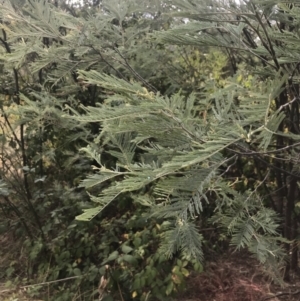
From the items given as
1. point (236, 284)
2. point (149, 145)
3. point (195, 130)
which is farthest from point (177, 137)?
point (236, 284)

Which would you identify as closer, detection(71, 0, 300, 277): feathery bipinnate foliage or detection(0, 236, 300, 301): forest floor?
detection(71, 0, 300, 277): feathery bipinnate foliage

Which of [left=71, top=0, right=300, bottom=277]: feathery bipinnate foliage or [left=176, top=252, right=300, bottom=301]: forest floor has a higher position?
[left=71, top=0, right=300, bottom=277]: feathery bipinnate foliage

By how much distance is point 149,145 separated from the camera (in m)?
2.47

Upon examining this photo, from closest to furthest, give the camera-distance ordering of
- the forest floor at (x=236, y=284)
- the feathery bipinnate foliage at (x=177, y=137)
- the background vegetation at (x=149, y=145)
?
the feathery bipinnate foliage at (x=177, y=137), the background vegetation at (x=149, y=145), the forest floor at (x=236, y=284)

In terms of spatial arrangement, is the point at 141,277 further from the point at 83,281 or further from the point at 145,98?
the point at 145,98

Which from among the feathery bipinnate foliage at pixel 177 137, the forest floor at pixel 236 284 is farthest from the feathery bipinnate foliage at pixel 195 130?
the forest floor at pixel 236 284

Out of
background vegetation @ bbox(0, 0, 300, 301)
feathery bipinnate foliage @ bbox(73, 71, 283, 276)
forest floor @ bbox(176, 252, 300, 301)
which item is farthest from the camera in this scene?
forest floor @ bbox(176, 252, 300, 301)

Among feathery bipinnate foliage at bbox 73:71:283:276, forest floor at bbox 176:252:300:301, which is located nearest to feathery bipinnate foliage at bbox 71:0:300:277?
feathery bipinnate foliage at bbox 73:71:283:276

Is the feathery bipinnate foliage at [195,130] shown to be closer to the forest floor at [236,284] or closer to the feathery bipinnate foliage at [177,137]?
the feathery bipinnate foliage at [177,137]

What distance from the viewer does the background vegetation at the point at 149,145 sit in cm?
140

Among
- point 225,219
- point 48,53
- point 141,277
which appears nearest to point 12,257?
point 141,277

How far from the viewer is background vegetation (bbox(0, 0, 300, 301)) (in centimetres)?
140

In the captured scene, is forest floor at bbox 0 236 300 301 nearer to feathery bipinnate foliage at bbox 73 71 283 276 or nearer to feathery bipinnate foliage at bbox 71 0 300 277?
feathery bipinnate foliage at bbox 71 0 300 277

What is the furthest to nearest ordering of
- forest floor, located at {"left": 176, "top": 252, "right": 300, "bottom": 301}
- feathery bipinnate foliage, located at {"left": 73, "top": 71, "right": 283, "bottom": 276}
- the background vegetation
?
forest floor, located at {"left": 176, "top": 252, "right": 300, "bottom": 301} < the background vegetation < feathery bipinnate foliage, located at {"left": 73, "top": 71, "right": 283, "bottom": 276}
